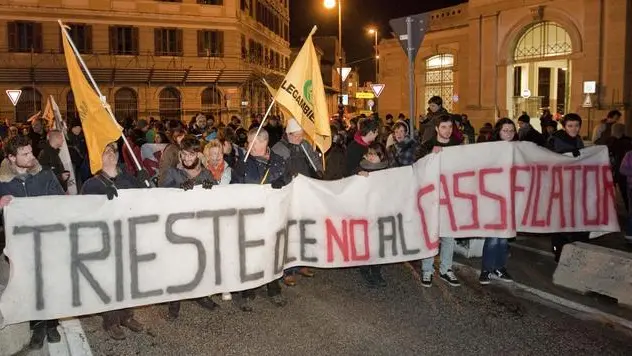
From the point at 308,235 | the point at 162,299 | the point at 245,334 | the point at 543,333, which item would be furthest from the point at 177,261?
the point at 543,333

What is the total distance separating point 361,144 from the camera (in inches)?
313

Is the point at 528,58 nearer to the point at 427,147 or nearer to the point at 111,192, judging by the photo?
the point at 427,147

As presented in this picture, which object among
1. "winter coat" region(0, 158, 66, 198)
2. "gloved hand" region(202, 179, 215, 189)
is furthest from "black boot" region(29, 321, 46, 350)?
"gloved hand" region(202, 179, 215, 189)

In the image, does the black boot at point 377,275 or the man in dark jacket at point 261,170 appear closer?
the man in dark jacket at point 261,170

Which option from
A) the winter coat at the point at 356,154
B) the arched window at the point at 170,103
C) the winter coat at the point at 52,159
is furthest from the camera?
the arched window at the point at 170,103

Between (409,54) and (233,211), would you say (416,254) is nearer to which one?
(233,211)

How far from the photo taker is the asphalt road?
5320 millimetres

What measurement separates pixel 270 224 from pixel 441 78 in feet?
104

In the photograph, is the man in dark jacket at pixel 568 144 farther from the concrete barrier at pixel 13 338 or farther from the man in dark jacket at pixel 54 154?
the man in dark jacket at pixel 54 154

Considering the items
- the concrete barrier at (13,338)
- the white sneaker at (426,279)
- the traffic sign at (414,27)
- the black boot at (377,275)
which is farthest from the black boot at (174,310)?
the traffic sign at (414,27)

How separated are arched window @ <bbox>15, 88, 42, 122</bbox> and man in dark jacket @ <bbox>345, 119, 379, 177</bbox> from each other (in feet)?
130

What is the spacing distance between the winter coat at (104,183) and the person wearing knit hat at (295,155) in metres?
1.69

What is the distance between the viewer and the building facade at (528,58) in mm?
23891

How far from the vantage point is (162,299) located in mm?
5590
